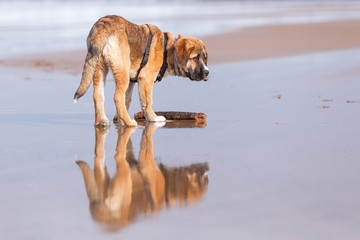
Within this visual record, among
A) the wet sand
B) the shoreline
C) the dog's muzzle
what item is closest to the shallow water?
the wet sand

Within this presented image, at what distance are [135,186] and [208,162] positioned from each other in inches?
37.1

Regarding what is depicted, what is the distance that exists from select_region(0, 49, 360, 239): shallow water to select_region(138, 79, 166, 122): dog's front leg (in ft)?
1.18

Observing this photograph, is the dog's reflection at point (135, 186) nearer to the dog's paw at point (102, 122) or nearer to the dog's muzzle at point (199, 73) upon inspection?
the dog's paw at point (102, 122)

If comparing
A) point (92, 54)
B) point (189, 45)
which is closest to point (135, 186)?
point (92, 54)

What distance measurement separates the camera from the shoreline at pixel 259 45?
14.5 meters

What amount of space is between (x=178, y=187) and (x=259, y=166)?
2.97ft

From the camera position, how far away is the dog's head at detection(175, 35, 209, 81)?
754cm

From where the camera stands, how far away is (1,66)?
13.8 m

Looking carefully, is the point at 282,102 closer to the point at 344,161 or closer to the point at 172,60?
the point at 172,60

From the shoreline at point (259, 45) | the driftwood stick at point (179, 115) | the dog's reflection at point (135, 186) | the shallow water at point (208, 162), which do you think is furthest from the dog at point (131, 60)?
the shoreline at point (259, 45)

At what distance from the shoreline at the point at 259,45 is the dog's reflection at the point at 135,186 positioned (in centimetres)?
752

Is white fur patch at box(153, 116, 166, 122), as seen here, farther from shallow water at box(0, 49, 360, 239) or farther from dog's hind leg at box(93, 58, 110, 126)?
dog's hind leg at box(93, 58, 110, 126)

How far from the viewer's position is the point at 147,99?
767cm

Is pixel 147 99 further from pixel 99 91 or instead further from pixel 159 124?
pixel 99 91
